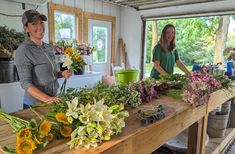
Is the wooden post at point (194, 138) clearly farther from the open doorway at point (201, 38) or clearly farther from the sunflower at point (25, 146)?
the open doorway at point (201, 38)

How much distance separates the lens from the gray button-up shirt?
59.3 inches

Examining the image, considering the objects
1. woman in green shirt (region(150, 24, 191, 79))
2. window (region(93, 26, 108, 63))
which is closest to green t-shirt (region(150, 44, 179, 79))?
woman in green shirt (region(150, 24, 191, 79))

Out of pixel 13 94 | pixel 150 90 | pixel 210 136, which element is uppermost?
pixel 150 90

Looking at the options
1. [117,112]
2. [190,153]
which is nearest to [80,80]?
[190,153]

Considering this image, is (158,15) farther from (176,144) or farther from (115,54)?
(176,144)

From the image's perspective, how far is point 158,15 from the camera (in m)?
4.77

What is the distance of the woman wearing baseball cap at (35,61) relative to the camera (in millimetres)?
1507

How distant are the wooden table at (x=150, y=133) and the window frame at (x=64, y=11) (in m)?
3.13

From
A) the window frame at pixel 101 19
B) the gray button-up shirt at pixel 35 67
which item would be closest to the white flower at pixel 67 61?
the gray button-up shirt at pixel 35 67

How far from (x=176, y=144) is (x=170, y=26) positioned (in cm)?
141

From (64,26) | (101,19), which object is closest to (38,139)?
(64,26)

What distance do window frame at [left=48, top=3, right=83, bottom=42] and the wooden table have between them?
10.3ft

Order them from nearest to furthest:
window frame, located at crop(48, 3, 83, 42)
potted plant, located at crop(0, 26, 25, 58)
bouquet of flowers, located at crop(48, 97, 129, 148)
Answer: bouquet of flowers, located at crop(48, 97, 129, 148), potted plant, located at crop(0, 26, 25, 58), window frame, located at crop(48, 3, 83, 42)

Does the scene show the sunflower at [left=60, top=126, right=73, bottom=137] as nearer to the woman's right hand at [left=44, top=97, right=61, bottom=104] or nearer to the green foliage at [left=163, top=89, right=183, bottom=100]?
the woman's right hand at [left=44, top=97, right=61, bottom=104]
